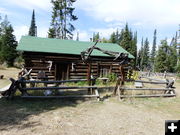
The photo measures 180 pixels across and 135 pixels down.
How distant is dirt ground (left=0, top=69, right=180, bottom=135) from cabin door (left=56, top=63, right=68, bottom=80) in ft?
23.6

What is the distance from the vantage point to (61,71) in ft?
50.1

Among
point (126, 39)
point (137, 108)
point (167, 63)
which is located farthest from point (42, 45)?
point (167, 63)

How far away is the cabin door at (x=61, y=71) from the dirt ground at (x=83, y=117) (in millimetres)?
7186

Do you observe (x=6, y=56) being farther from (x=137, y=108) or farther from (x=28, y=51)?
(x=137, y=108)

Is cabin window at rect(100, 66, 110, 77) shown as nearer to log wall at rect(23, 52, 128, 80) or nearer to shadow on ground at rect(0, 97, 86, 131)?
log wall at rect(23, 52, 128, 80)

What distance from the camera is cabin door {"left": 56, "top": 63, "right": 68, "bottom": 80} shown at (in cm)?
1513

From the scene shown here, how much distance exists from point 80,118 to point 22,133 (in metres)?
2.17

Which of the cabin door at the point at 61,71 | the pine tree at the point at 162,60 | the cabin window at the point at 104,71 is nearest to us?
the cabin door at the point at 61,71

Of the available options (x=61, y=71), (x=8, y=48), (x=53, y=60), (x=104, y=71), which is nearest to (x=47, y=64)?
(x=53, y=60)

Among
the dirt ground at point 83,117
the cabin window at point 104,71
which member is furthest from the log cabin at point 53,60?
the dirt ground at point 83,117

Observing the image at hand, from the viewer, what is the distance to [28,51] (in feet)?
45.7

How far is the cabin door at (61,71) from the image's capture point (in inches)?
596

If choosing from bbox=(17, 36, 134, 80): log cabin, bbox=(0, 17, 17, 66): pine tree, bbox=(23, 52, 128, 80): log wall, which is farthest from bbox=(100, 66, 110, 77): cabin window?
bbox=(0, 17, 17, 66): pine tree

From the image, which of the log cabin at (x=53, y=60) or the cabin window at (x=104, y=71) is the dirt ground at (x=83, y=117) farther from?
the cabin window at (x=104, y=71)
